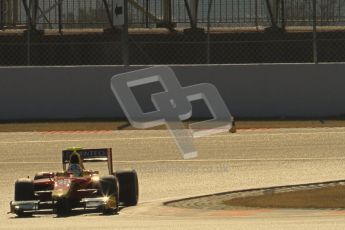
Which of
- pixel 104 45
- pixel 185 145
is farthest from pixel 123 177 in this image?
pixel 104 45

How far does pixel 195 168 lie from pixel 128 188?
4824 mm

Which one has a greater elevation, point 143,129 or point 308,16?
point 308,16

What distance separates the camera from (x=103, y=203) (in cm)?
1514

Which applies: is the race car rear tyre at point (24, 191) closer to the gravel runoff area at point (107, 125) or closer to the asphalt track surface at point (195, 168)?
the asphalt track surface at point (195, 168)

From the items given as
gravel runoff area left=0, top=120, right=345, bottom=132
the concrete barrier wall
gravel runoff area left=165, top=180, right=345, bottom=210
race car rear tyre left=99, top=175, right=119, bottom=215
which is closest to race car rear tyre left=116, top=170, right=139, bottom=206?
gravel runoff area left=165, top=180, right=345, bottom=210

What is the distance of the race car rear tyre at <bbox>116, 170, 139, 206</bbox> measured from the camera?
16.7 m

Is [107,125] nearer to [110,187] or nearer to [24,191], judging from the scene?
[24,191]

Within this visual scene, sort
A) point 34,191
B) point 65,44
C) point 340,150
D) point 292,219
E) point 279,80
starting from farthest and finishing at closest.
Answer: point 65,44
point 279,80
point 340,150
point 34,191
point 292,219

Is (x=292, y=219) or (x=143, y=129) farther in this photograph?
(x=143, y=129)

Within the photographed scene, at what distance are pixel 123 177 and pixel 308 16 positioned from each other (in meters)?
17.2

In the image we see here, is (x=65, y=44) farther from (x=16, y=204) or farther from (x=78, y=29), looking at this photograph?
(x=16, y=204)

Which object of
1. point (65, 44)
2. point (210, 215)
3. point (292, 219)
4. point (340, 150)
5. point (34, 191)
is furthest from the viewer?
point (65, 44)

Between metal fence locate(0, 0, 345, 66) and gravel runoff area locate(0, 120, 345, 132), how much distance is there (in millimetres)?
3561

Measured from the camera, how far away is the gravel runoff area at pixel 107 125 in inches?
1098
